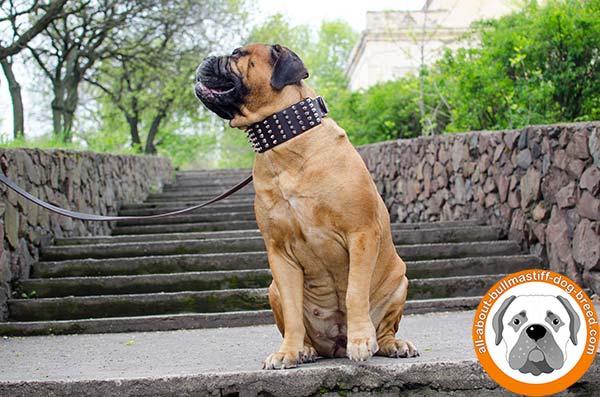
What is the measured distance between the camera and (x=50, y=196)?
812 cm

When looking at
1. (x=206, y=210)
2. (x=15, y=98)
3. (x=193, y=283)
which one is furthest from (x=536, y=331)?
(x=15, y=98)

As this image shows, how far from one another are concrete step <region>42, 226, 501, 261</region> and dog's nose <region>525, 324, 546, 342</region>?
489 centimetres

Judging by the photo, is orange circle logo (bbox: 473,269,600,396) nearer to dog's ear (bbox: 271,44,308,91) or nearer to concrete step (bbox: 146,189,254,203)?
dog's ear (bbox: 271,44,308,91)

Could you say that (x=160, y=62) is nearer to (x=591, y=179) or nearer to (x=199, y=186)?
(x=199, y=186)

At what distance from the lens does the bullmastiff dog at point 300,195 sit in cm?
311

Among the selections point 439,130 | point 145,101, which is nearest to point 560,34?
point 439,130

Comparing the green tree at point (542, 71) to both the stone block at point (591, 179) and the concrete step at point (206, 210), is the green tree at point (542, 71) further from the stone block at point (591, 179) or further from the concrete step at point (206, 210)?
the concrete step at point (206, 210)

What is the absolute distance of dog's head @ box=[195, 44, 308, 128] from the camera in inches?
125

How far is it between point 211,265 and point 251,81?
4.34 metres

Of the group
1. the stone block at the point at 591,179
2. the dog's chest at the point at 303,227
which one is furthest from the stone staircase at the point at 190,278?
the dog's chest at the point at 303,227

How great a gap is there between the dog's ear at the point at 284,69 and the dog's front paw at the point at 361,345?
1130mm

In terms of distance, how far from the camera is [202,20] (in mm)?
20047

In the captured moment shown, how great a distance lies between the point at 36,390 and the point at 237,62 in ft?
5.92

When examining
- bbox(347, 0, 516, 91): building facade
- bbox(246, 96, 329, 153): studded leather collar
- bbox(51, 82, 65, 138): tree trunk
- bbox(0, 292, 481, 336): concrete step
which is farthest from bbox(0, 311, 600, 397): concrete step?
bbox(347, 0, 516, 91): building facade
